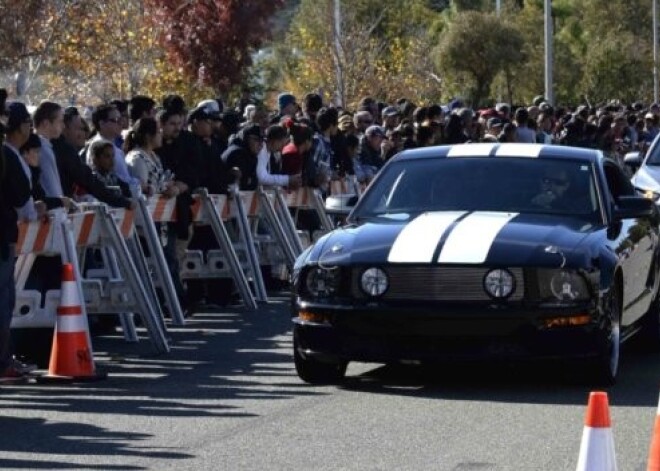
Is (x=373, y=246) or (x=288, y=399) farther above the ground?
(x=373, y=246)

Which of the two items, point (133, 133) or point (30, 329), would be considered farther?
point (133, 133)

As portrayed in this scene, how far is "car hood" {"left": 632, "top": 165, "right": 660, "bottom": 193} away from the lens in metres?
20.9

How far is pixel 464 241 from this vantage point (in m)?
12.0

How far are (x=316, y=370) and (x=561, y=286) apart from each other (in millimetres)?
1730

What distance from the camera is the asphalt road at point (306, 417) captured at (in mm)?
9758

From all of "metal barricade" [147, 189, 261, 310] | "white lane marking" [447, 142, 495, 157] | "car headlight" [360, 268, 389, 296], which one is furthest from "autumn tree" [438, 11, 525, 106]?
"car headlight" [360, 268, 389, 296]

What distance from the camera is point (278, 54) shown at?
3280 inches

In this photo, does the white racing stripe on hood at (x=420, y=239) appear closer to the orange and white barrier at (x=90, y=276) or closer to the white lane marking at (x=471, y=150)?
the white lane marking at (x=471, y=150)

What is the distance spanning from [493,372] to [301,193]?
8297 mm

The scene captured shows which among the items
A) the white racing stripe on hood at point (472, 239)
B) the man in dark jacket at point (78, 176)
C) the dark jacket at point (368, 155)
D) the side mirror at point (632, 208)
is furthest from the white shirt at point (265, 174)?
the white racing stripe on hood at point (472, 239)

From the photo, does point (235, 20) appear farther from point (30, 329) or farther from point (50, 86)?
point (30, 329)

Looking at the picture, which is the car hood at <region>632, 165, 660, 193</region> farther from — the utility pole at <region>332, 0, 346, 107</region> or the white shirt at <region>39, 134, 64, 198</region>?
the utility pole at <region>332, 0, 346, 107</region>

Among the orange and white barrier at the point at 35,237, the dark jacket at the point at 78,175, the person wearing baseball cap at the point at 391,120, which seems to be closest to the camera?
the orange and white barrier at the point at 35,237

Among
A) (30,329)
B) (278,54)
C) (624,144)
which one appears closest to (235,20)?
(624,144)
